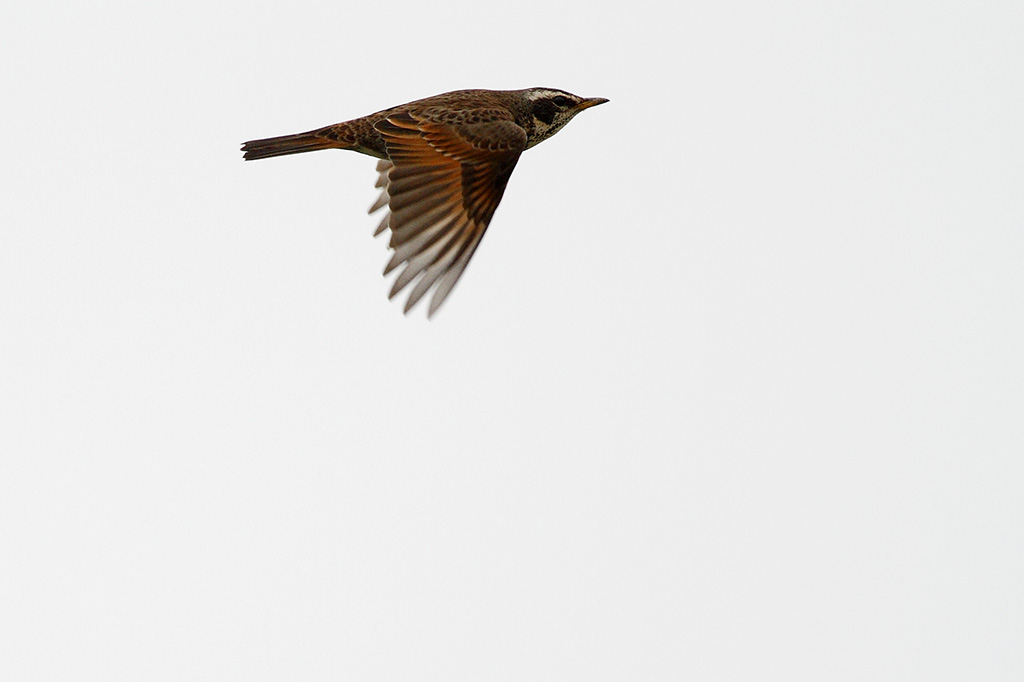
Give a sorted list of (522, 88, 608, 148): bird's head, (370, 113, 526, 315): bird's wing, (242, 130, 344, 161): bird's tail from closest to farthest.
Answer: (370, 113, 526, 315): bird's wing, (242, 130, 344, 161): bird's tail, (522, 88, 608, 148): bird's head

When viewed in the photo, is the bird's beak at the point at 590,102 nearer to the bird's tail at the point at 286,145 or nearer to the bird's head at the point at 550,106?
the bird's head at the point at 550,106

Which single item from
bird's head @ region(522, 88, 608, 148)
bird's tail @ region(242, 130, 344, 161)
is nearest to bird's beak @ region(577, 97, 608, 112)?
bird's head @ region(522, 88, 608, 148)

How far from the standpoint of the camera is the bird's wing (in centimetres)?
902

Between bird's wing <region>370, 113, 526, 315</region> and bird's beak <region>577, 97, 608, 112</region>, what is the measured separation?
949mm

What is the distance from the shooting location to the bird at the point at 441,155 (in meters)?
9.07

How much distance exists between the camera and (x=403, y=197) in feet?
30.5

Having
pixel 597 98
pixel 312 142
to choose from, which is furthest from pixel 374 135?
pixel 597 98

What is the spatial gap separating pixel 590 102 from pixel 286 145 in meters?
2.41

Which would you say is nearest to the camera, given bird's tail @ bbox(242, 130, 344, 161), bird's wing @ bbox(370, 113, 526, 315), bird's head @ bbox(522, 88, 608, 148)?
bird's wing @ bbox(370, 113, 526, 315)

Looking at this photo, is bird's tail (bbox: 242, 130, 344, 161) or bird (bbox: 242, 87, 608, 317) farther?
bird's tail (bbox: 242, 130, 344, 161)

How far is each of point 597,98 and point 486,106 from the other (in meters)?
1.03

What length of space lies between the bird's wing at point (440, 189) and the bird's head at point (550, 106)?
2.36 feet

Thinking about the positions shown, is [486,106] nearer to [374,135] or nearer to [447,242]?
[374,135]

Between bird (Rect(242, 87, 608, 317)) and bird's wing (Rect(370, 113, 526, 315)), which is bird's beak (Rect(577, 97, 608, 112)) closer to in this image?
bird (Rect(242, 87, 608, 317))
